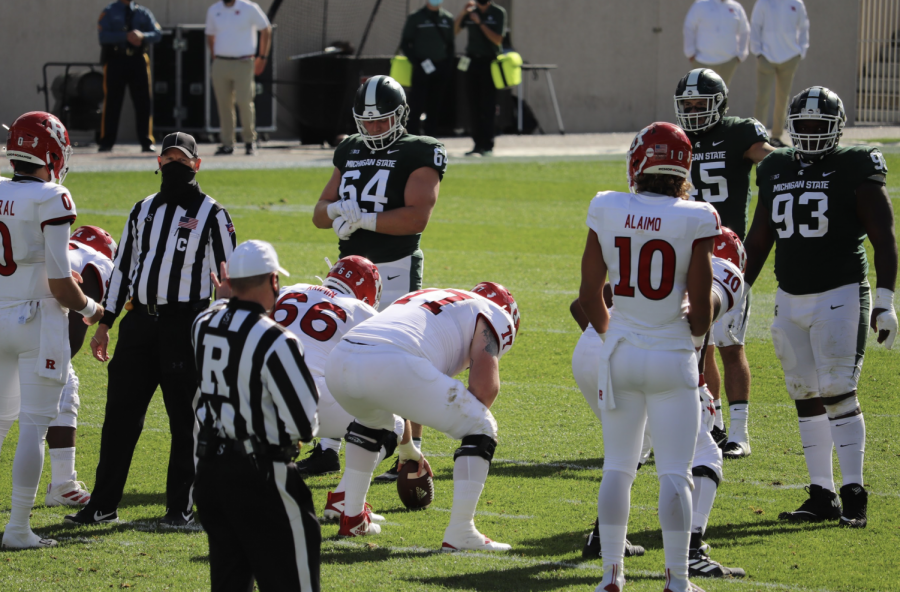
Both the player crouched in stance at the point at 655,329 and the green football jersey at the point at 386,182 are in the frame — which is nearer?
the player crouched in stance at the point at 655,329

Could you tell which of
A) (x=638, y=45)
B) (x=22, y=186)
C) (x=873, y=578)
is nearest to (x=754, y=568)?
(x=873, y=578)

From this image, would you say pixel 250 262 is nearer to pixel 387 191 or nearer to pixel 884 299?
pixel 387 191

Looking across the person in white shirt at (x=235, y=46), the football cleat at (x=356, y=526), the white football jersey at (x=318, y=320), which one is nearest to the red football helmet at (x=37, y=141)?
the white football jersey at (x=318, y=320)

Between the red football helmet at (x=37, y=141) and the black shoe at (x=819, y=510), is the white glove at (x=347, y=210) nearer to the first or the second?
the red football helmet at (x=37, y=141)

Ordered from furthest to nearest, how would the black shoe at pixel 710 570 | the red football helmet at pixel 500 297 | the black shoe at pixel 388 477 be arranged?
the black shoe at pixel 388 477
the red football helmet at pixel 500 297
the black shoe at pixel 710 570

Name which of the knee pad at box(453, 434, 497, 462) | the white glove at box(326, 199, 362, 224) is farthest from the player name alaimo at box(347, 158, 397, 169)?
the knee pad at box(453, 434, 497, 462)

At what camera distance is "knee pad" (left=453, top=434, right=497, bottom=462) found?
457cm

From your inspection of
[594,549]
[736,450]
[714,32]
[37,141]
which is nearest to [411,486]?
[594,549]

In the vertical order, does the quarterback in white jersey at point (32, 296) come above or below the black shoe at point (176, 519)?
above

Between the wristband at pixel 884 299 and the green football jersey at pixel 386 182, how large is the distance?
223cm

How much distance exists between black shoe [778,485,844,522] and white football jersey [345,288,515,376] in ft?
4.92

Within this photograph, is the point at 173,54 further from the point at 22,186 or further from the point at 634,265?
the point at 634,265

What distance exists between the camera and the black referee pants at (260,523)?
342 centimetres

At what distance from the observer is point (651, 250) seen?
12.9 ft
